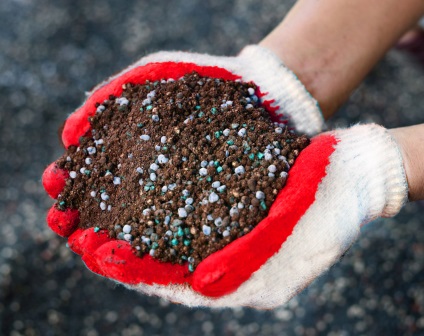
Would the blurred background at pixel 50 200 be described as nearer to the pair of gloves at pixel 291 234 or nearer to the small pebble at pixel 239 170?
the pair of gloves at pixel 291 234

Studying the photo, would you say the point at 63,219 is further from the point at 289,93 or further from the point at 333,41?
the point at 333,41

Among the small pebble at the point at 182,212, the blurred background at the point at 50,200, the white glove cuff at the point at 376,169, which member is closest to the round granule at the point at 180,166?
the small pebble at the point at 182,212

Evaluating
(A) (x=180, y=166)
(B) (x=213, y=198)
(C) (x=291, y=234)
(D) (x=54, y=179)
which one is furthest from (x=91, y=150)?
(C) (x=291, y=234)

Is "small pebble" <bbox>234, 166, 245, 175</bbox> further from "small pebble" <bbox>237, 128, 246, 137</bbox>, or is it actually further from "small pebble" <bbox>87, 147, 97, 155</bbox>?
"small pebble" <bbox>87, 147, 97, 155</bbox>

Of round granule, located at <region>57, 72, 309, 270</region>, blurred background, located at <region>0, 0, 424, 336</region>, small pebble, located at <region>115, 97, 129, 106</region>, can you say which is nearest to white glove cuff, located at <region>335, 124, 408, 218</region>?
round granule, located at <region>57, 72, 309, 270</region>

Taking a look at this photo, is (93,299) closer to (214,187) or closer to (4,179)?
(4,179)

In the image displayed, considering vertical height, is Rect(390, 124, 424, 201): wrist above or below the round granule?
below

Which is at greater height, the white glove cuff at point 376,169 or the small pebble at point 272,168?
the small pebble at point 272,168
